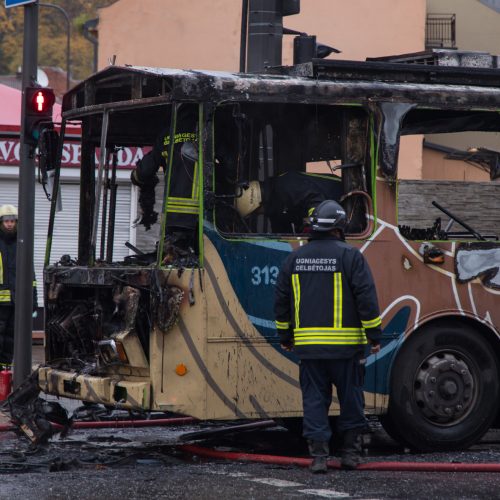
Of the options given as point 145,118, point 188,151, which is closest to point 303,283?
point 188,151

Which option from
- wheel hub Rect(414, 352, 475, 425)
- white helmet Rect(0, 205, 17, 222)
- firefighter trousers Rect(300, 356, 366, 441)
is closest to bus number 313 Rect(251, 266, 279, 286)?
firefighter trousers Rect(300, 356, 366, 441)

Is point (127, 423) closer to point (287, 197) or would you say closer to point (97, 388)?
point (97, 388)

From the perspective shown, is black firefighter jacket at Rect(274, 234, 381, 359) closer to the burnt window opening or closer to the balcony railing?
the burnt window opening

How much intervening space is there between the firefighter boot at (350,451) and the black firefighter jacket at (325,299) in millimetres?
519

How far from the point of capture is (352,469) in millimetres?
8508

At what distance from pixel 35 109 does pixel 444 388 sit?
14.8 ft

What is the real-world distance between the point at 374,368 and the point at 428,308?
57 cm

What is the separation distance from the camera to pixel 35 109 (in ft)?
38.7

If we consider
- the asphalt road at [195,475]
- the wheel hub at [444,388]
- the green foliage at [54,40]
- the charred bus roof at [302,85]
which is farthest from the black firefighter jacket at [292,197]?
the green foliage at [54,40]

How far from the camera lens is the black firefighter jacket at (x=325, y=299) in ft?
27.7

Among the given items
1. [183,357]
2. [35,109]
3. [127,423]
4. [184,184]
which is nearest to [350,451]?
[183,357]

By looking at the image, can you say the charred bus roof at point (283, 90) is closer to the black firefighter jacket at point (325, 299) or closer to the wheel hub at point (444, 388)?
the black firefighter jacket at point (325, 299)

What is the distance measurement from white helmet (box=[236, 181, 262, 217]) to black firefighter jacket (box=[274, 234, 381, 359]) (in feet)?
1.85

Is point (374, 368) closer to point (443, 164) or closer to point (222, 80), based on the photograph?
point (222, 80)
